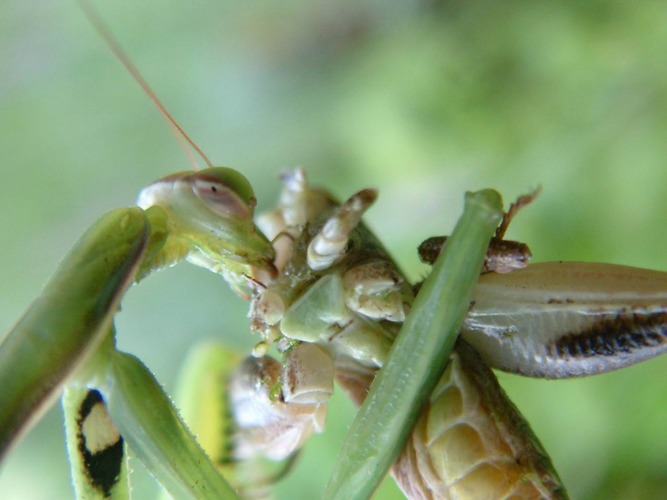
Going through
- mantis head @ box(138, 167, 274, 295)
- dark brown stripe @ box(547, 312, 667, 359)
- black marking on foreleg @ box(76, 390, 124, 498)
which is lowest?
dark brown stripe @ box(547, 312, 667, 359)

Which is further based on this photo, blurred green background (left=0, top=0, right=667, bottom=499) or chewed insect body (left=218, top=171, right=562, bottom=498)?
blurred green background (left=0, top=0, right=667, bottom=499)

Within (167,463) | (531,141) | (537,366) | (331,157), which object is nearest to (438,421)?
(537,366)

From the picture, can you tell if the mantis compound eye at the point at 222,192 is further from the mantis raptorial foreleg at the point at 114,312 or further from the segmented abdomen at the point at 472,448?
the segmented abdomen at the point at 472,448

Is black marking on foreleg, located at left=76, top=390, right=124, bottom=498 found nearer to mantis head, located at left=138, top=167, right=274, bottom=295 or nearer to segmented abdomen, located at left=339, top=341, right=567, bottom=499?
mantis head, located at left=138, top=167, right=274, bottom=295

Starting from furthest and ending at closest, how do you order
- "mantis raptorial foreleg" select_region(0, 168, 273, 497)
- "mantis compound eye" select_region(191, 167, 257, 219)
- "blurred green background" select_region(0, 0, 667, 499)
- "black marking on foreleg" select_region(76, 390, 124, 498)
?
"blurred green background" select_region(0, 0, 667, 499) < "mantis compound eye" select_region(191, 167, 257, 219) < "black marking on foreleg" select_region(76, 390, 124, 498) < "mantis raptorial foreleg" select_region(0, 168, 273, 497)

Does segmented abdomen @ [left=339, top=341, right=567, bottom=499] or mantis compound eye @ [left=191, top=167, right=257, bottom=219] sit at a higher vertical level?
mantis compound eye @ [left=191, top=167, right=257, bottom=219]

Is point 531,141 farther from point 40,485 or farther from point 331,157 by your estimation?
point 40,485

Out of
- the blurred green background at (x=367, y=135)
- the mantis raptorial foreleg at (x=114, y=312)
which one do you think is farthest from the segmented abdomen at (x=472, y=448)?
the blurred green background at (x=367, y=135)

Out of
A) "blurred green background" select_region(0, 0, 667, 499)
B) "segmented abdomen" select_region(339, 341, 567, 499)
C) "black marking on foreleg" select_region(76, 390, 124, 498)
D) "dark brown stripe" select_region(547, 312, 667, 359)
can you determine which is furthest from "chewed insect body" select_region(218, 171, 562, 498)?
"blurred green background" select_region(0, 0, 667, 499)
